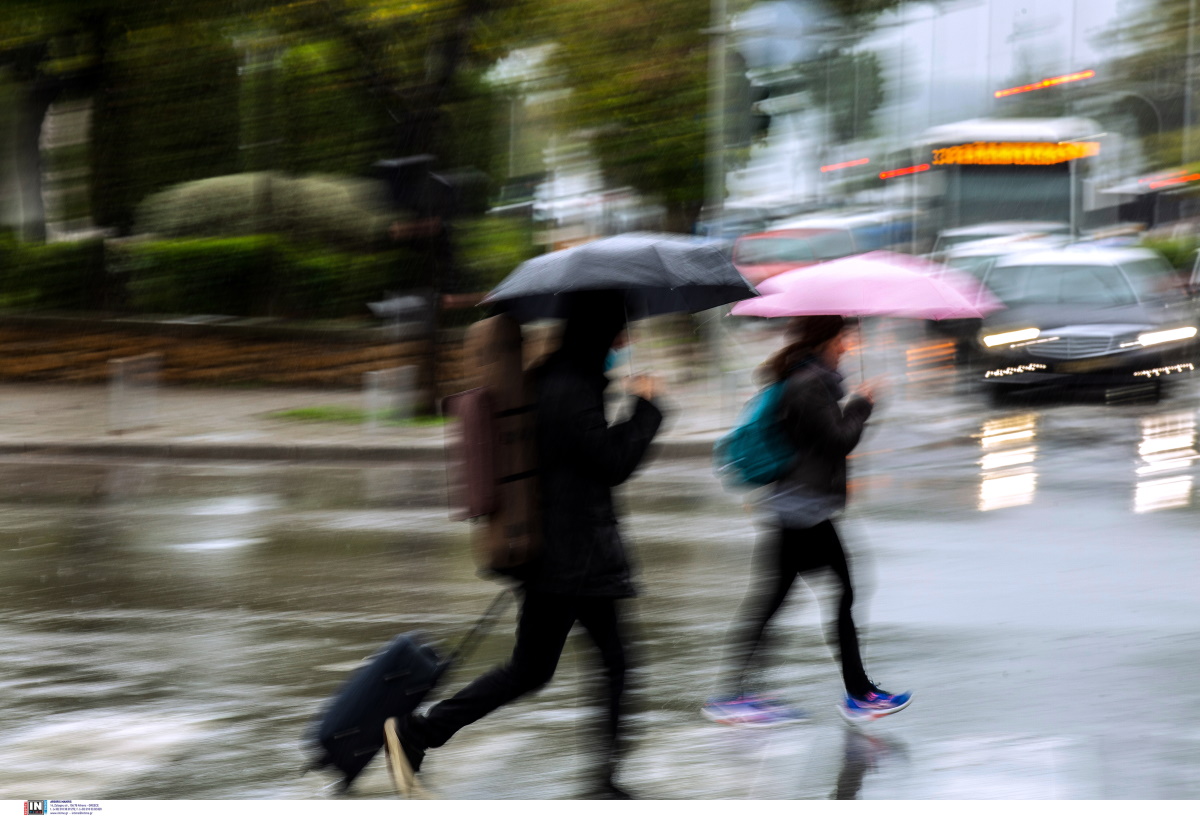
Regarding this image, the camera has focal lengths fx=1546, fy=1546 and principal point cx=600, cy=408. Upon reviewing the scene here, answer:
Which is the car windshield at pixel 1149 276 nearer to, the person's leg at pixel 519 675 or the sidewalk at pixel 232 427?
the sidewalk at pixel 232 427

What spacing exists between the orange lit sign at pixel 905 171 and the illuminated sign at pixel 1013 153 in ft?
1.42

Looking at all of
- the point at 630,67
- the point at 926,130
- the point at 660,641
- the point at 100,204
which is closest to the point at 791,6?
the point at 630,67

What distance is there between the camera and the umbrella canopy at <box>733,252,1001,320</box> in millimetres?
5781

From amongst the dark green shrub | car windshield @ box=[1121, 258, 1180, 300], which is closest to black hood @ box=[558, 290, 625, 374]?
car windshield @ box=[1121, 258, 1180, 300]

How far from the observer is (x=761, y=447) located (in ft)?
19.5

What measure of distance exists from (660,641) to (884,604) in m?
1.40

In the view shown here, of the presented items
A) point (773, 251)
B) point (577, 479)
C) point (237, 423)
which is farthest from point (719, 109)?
point (577, 479)

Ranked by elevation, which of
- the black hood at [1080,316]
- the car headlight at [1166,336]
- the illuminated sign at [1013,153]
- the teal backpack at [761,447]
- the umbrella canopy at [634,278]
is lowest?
the car headlight at [1166,336]

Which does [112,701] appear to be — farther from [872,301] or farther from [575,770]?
[872,301]

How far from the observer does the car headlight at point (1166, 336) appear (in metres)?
17.5

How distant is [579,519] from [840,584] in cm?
155

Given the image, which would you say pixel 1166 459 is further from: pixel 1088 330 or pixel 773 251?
pixel 773 251

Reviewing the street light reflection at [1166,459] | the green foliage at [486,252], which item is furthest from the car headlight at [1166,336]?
the green foliage at [486,252]

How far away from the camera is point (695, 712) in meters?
6.26
